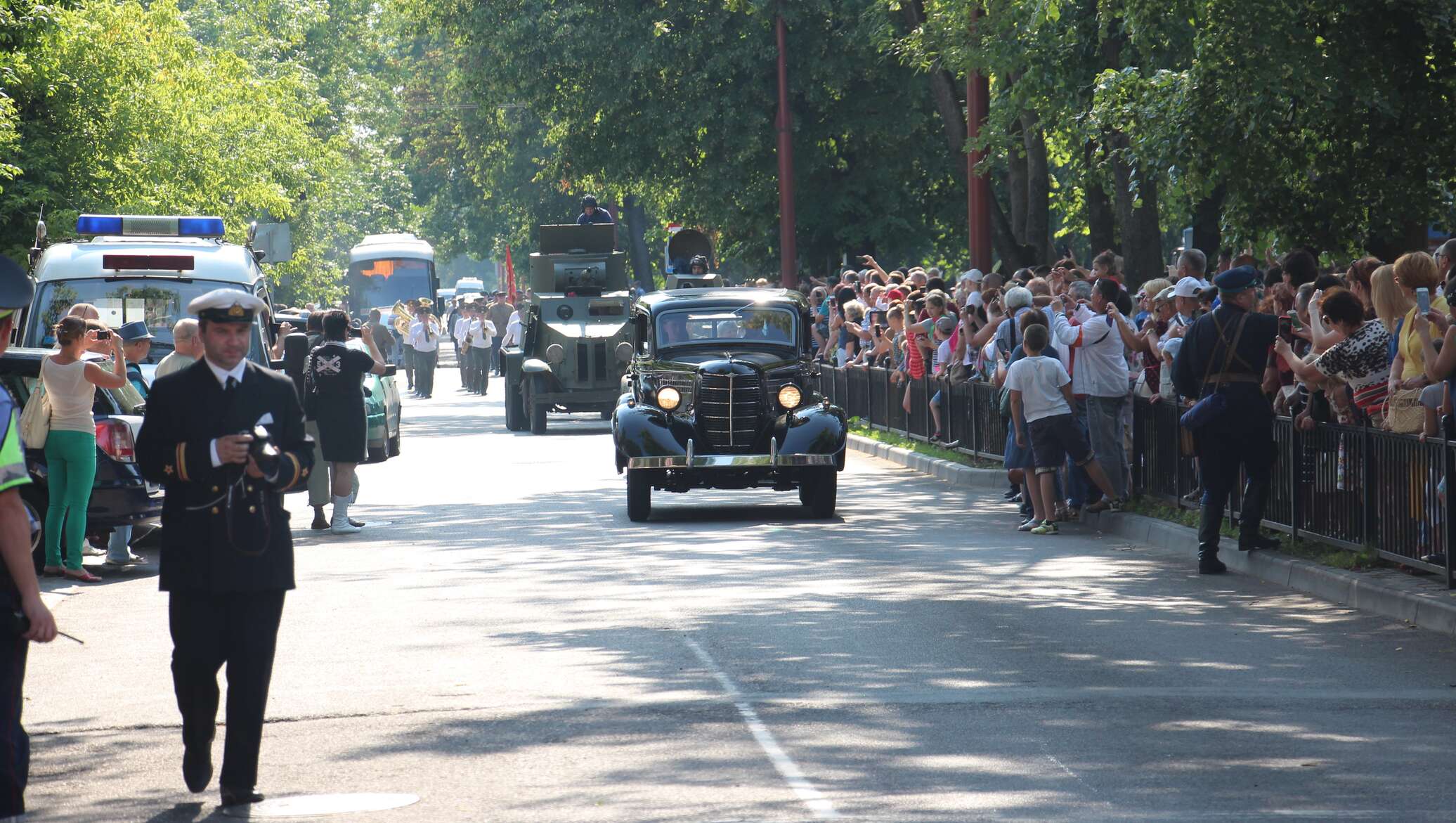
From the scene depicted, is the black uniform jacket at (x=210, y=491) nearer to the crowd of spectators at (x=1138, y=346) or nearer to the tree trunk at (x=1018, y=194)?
the crowd of spectators at (x=1138, y=346)

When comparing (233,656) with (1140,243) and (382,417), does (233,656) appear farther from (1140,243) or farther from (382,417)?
(1140,243)

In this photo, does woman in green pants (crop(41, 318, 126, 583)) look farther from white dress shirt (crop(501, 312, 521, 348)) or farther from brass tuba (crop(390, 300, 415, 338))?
brass tuba (crop(390, 300, 415, 338))

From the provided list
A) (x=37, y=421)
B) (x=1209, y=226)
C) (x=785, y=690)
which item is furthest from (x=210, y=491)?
(x=1209, y=226)

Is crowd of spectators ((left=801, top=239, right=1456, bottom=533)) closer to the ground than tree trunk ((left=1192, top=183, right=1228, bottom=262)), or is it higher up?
closer to the ground

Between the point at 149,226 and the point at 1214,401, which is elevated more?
the point at 149,226

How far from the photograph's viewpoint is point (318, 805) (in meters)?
7.16

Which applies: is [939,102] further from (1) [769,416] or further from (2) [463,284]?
(2) [463,284]

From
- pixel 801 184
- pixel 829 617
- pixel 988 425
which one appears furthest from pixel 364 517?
pixel 801 184

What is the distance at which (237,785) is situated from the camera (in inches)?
282

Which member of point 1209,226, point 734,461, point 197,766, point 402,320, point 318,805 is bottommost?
point 318,805

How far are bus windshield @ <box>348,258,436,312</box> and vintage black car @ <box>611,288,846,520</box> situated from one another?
184 feet

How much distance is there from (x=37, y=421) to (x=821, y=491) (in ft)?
21.9

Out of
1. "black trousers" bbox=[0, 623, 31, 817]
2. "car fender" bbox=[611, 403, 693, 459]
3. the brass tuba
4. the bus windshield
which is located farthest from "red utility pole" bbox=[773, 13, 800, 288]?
the bus windshield

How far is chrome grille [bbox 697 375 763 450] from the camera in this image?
1792 centimetres
